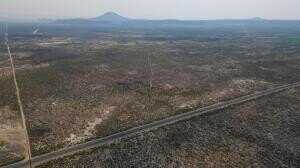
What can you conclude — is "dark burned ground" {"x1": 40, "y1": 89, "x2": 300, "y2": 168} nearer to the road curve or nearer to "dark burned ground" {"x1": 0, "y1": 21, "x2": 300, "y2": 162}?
the road curve

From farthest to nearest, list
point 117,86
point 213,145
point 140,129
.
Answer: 1. point 117,86
2. point 140,129
3. point 213,145

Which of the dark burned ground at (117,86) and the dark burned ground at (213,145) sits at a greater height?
the dark burned ground at (117,86)

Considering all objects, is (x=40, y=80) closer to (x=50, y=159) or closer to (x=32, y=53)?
(x=50, y=159)

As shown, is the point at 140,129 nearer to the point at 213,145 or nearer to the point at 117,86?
the point at 213,145

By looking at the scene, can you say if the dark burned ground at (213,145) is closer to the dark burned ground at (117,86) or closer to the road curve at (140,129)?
the road curve at (140,129)

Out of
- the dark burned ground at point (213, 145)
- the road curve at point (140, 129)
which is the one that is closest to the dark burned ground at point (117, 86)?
the road curve at point (140, 129)

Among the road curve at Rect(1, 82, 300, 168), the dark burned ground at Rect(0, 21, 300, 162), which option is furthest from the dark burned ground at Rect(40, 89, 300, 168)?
the dark burned ground at Rect(0, 21, 300, 162)

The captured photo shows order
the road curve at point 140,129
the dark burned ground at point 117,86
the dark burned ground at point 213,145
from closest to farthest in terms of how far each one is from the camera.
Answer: the dark burned ground at point 213,145 → the road curve at point 140,129 → the dark burned ground at point 117,86

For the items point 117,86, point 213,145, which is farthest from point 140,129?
point 117,86

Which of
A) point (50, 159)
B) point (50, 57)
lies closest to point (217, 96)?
point (50, 159)
